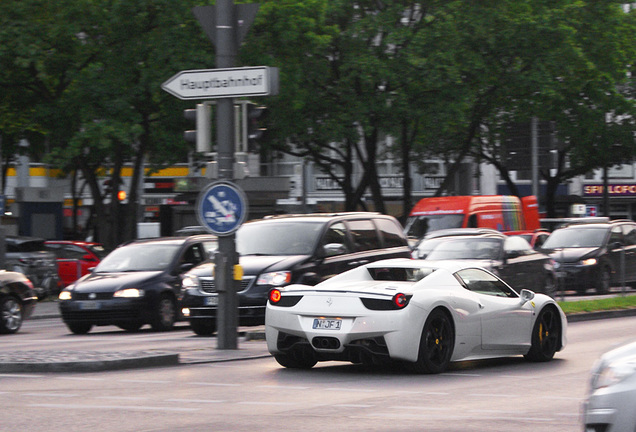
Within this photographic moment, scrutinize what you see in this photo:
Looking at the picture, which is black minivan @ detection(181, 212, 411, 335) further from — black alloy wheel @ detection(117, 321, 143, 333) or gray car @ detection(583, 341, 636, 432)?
gray car @ detection(583, 341, 636, 432)

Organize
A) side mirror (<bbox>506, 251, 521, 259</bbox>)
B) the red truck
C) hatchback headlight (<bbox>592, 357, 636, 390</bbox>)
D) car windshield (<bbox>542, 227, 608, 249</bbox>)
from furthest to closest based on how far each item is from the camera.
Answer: the red truck
car windshield (<bbox>542, 227, 608, 249</bbox>)
side mirror (<bbox>506, 251, 521, 259</bbox>)
hatchback headlight (<bbox>592, 357, 636, 390</bbox>)

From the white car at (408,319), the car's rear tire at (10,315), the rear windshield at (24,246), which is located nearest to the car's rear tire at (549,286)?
the car's rear tire at (10,315)

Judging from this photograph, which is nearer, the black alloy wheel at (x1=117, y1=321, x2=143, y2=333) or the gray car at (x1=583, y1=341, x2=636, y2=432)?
the gray car at (x1=583, y1=341, x2=636, y2=432)

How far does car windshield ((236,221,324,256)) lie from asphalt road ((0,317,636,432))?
4.71 m

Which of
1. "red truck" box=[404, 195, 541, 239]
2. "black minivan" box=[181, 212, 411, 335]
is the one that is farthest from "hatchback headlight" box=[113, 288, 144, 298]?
"red truck" box=[404, 195, 541, 239]

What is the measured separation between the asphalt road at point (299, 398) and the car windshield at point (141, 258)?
7.63 m

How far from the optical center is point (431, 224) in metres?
33.3

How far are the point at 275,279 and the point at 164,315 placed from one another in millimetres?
3710

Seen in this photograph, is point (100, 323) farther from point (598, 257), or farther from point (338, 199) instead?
point (338, 199)

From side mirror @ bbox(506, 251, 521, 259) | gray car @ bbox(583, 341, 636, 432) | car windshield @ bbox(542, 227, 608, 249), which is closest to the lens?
gray car @ bbox(583, 341, 636, 432)

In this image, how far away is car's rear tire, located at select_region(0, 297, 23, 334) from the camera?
2020 centimetres

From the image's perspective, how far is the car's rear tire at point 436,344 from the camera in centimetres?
1178

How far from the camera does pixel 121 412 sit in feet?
30.1

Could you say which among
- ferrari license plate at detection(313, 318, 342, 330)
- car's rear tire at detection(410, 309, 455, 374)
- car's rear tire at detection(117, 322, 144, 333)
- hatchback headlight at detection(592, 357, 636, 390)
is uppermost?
hatchback headlight at detection(592, 357, 636, 390)
